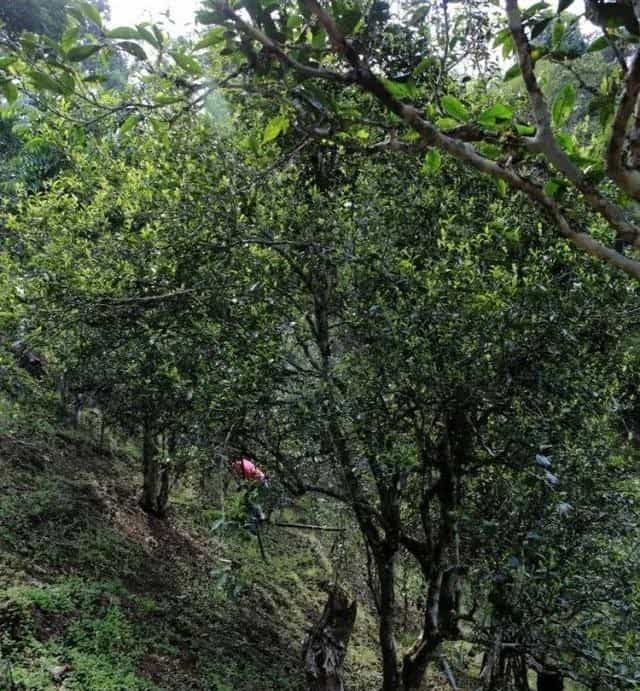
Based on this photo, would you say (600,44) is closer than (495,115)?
No

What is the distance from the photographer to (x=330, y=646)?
6355mm

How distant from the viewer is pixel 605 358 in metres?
4.63

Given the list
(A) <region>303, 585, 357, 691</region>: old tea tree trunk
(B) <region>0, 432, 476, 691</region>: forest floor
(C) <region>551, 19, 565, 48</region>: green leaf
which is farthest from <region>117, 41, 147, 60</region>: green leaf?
(A) <region>303, 585, 357, 691</region>: old tea tree trunk

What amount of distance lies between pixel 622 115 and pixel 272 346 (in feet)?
11.7

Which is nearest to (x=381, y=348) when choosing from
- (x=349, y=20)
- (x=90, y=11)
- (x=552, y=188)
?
(x=552, y=188)

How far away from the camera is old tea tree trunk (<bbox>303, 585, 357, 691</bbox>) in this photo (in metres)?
6.09

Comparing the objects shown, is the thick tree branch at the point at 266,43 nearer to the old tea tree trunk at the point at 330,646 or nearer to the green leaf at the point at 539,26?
the green leaf at the point at 539,26

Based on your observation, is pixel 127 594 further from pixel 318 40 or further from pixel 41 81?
pixel 318 40

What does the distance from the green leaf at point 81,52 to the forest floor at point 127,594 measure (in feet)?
6.91

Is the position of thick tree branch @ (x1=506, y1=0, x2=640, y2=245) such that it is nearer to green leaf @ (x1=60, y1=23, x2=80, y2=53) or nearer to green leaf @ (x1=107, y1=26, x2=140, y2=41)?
green leaf @ (x1=107, y1=26, x2=140, y2=41)

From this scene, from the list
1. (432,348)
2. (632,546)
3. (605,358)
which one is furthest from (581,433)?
(432,348)

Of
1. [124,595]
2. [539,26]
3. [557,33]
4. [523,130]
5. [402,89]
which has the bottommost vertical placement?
[124,595]

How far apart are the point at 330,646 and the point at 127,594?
3.01 m

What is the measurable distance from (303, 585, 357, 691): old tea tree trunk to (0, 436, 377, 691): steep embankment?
1253 mm
